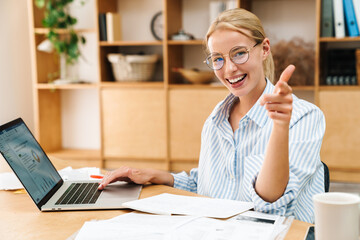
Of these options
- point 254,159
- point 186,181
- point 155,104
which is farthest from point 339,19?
point 254,159

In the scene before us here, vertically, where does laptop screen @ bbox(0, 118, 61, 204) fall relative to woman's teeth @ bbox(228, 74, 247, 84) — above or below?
below

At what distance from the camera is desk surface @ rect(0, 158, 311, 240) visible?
112cm

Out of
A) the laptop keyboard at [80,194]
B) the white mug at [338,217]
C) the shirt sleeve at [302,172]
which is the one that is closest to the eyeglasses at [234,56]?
the shirt sleeve at [302,172]

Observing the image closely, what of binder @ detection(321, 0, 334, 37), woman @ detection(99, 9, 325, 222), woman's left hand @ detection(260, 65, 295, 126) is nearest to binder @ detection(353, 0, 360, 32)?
binder @ detection(321, 0, 334, 37)

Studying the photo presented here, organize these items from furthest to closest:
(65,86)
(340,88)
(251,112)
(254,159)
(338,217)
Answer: (65,86), (340,88), (251,112), (254,159), (338,217)

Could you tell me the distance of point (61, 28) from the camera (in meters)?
3.76

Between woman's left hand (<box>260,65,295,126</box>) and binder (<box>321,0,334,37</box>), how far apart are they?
230cm

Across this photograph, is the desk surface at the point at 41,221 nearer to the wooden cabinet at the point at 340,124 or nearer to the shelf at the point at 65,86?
the wooden cabinet at the point at 340,124

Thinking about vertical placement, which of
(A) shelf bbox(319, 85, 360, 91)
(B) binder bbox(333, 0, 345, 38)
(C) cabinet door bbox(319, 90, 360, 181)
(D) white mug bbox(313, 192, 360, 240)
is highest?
(B) binder bbox(333, 0, 345, 38)

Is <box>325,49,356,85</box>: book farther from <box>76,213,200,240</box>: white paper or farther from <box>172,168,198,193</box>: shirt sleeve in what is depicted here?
<box>76,213,200,240</box>: white paper

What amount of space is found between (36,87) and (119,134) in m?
0.84

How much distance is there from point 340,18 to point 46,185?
2.47m

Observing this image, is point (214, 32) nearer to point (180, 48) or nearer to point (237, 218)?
point (237, 218)

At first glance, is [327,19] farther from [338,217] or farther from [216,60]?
[338,217]
